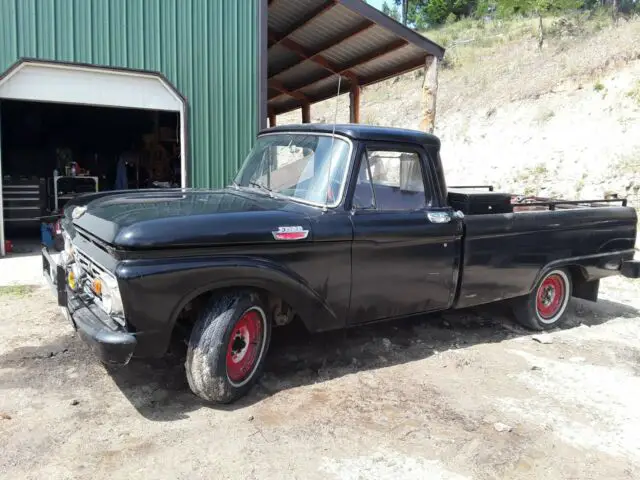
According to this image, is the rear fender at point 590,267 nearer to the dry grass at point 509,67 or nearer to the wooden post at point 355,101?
the wooden post at point 355,101

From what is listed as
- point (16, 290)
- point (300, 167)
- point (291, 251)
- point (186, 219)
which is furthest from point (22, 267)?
point (291, 251)

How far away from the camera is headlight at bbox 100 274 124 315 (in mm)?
3357

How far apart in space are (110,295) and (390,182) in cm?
229

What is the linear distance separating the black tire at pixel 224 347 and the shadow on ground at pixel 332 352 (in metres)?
0.14

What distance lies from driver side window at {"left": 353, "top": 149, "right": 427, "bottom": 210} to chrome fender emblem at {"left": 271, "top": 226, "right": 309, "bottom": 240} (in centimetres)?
56

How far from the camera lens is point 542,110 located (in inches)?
854

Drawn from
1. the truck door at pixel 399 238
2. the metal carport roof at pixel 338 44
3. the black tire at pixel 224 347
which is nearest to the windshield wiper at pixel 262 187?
the truck door at pixel 399 238

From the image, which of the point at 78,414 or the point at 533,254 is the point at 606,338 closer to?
Answer: the point at 533,254

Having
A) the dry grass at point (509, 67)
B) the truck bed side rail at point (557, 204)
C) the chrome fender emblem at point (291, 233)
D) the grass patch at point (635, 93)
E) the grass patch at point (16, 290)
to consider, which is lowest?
the grass patch at point (16, 290)

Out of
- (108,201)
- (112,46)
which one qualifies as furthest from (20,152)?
(108,201)

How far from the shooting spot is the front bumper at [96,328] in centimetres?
324

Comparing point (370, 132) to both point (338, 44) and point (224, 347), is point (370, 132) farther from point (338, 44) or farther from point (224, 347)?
point (338, 44)

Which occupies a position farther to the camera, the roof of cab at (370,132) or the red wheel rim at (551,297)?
the red wheel rim at (551,297)

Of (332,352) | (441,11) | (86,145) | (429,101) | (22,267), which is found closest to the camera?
(332,352)
